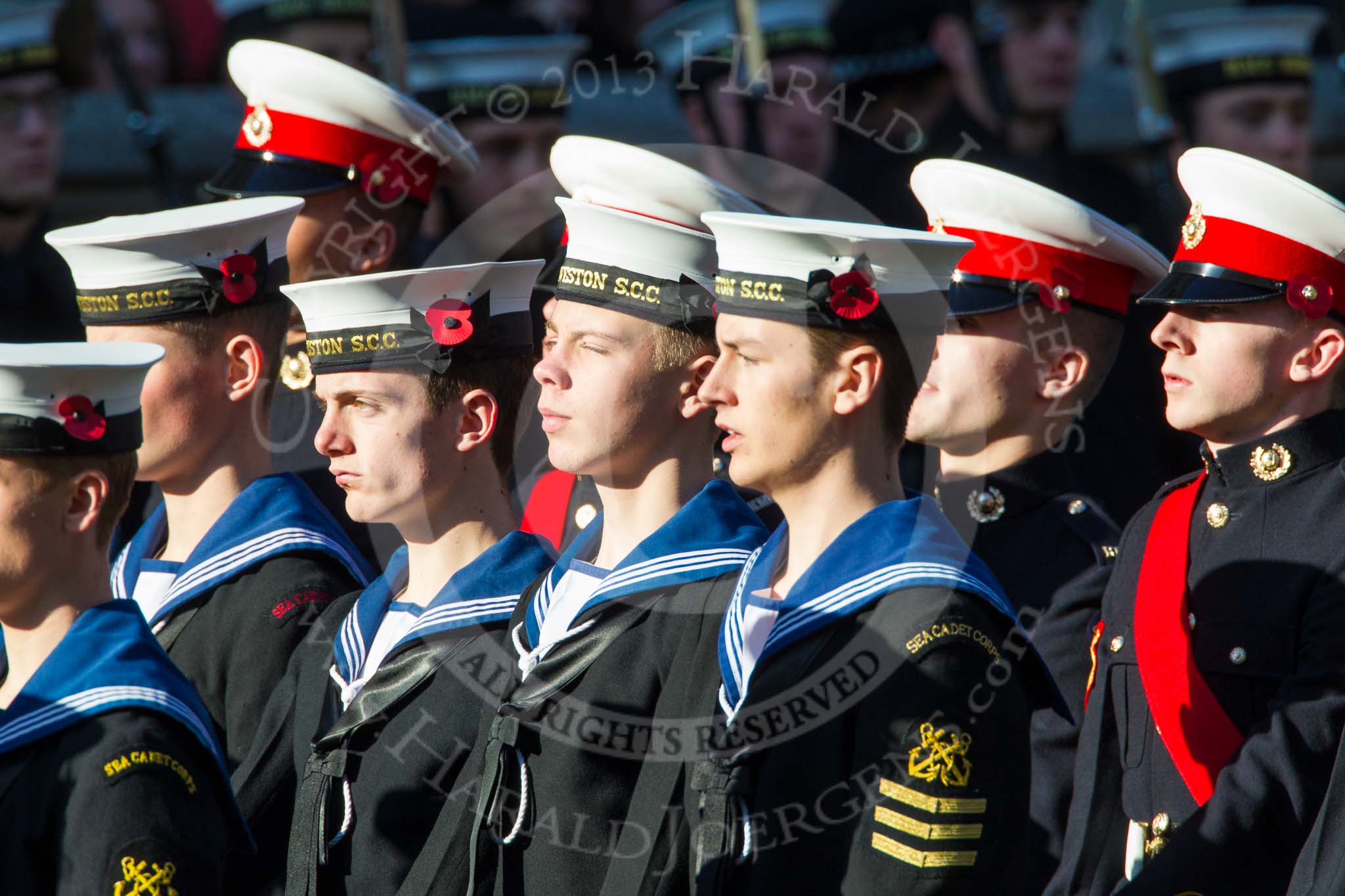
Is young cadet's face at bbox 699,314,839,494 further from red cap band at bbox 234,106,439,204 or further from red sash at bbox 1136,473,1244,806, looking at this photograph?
red cap band at bbox 234,106,439,204

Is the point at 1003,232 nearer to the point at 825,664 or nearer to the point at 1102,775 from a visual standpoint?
the point at 1102,775

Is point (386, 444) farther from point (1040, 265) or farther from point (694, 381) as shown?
point (1040, 265)

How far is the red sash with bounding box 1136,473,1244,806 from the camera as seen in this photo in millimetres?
3920

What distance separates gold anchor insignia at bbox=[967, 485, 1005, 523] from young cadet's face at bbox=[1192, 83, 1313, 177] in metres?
2.82

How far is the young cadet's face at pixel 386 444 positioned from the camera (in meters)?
4.12

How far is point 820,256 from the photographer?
3.48m

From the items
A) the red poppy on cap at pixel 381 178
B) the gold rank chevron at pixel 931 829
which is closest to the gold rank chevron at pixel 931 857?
the gold rank chevron at pixel 931 829

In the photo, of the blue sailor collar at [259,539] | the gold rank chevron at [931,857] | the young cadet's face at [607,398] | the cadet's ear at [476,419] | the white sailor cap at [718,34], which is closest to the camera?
the gold rank chevron at [931,857]

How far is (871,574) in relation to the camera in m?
3.35

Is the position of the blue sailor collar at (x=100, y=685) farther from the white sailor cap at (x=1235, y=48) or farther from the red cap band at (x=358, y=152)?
the white sailor cap at (x=1235, y=48)

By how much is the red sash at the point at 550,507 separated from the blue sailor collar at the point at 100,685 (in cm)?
189

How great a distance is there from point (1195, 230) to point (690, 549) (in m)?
1.37

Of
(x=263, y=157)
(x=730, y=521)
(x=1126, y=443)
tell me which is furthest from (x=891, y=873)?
(x=263, y=157)

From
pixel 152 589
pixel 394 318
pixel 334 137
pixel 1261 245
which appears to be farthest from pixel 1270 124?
pixel 152 589
